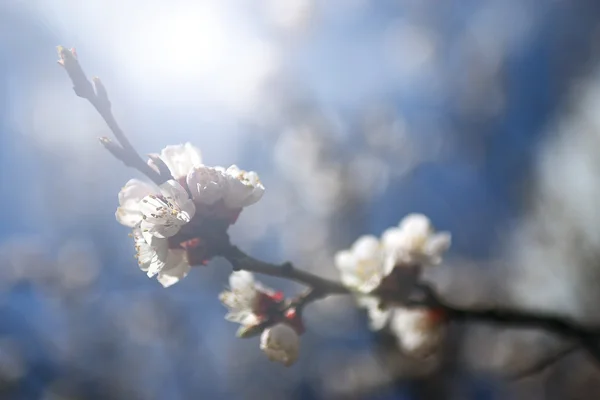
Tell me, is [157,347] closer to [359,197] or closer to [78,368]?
[78,368]

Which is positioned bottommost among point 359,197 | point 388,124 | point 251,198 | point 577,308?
point 251,198

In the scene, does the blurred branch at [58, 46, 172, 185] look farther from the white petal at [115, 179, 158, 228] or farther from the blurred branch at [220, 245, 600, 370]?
the blurred branch at [220, 245, 600, 370]

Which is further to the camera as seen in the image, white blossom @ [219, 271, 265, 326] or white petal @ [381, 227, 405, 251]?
white petal @ [381, 227, 405, 251]

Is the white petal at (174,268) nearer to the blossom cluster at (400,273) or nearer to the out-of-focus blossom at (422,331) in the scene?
the blossom cluster at (400,273)

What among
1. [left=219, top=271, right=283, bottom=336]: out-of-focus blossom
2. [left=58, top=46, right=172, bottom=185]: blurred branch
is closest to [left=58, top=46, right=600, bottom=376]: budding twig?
[left=58, top=46, right=172, bottom=185]: blurred branch

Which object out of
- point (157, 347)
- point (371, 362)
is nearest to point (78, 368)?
point (157, 347)

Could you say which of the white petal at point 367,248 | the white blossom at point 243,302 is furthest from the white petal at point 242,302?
the white petal at point 367,248
